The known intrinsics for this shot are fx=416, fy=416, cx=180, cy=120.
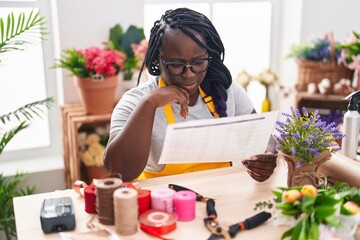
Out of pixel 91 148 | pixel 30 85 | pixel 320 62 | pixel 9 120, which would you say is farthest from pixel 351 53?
pixel 30 85

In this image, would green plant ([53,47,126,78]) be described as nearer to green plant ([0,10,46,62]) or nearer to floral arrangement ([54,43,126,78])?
floral arrangement ([54,43,126,78])

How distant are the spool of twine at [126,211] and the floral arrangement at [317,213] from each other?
331 millimetres

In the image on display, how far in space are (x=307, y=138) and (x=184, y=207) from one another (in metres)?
0.38

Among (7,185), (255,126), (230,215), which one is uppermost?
(255,126)

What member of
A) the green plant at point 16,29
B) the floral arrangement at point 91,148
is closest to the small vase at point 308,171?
the green plant at point 16,29

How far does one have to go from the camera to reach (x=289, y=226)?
97 cm

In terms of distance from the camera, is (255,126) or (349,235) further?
(255,126)

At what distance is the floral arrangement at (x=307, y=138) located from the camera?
1.12 m

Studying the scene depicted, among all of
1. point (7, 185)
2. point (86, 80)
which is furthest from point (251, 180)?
point (7, 185)

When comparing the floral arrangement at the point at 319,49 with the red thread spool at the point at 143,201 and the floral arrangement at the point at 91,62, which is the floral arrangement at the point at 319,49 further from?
the red thread spool at the point at 143,201

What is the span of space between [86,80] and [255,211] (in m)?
1.57

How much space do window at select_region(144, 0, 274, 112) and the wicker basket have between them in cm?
42

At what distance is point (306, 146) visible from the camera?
1118 mm

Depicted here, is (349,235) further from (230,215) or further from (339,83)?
(339,83)
